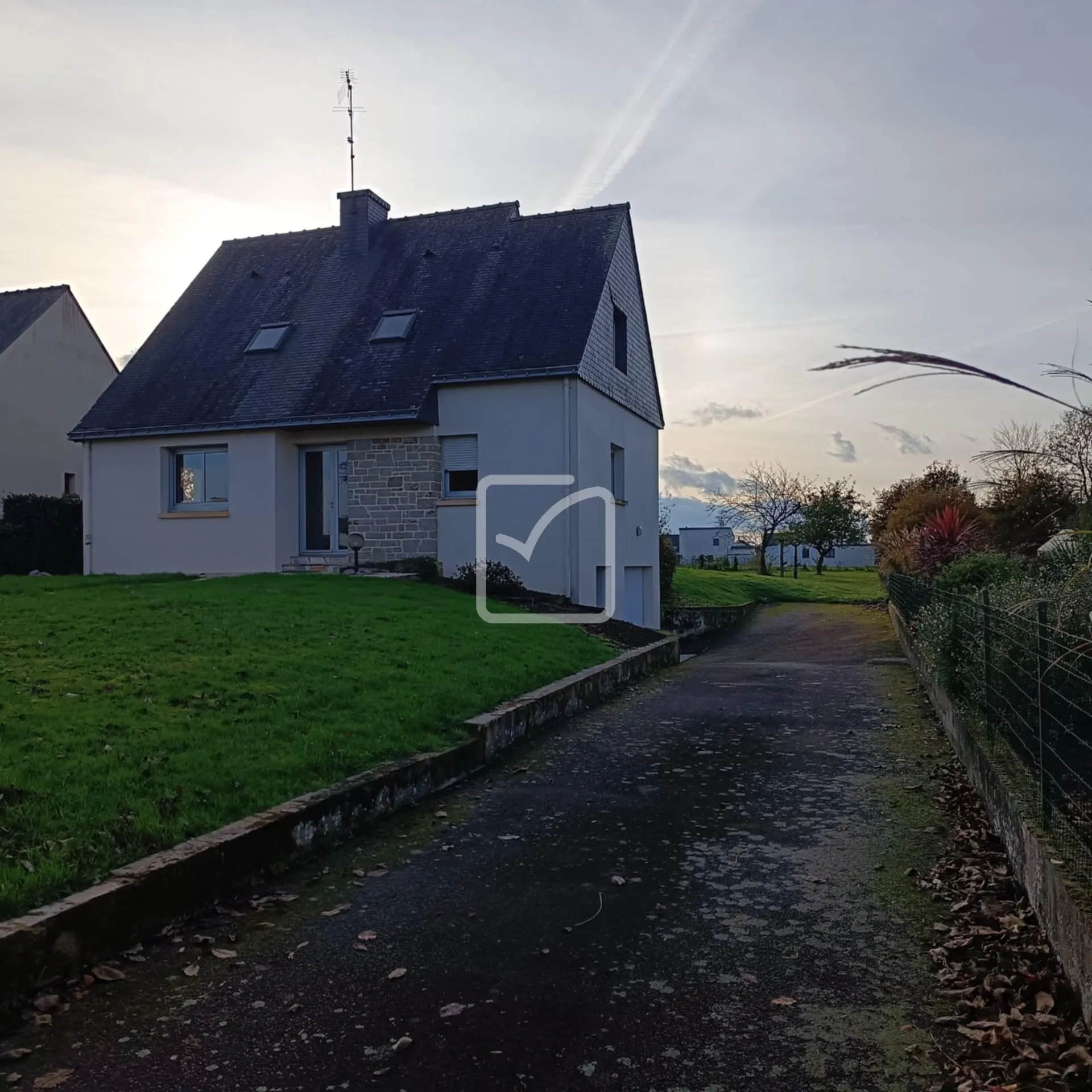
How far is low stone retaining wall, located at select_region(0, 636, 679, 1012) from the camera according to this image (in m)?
3.71

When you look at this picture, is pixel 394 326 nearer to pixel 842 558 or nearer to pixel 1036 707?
pixel 1036 707

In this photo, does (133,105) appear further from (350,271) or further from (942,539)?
(942,539)

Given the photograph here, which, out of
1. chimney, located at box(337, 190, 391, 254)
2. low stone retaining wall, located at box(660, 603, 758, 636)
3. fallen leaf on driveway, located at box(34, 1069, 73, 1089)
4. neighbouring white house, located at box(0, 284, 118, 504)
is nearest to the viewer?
fallen leaf on driveway, located at box(34, 1069, 73, 1089)

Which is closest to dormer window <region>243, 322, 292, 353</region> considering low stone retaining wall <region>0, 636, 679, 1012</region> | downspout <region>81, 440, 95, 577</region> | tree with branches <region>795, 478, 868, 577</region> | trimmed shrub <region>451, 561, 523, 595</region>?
downspout <region>81, 440, 95, 577</region>

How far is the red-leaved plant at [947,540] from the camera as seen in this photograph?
Answer: 17.6 metres

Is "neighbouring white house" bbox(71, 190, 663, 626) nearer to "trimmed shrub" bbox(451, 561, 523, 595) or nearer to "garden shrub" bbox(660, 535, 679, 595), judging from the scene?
"trimmed shrub" bbox(451, 561, 523, 595)

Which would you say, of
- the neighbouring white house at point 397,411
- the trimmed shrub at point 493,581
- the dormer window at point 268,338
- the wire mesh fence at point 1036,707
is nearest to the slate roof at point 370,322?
the neighbouring white house at point 397,411

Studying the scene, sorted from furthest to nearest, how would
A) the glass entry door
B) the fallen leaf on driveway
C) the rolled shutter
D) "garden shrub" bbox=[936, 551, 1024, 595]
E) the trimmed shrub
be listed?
the glass entry door → the rolled shutter → the trimmed shrub → "garden shrub" bbox=[936, 551, 1024, 595] → the fallen leaf on driveway

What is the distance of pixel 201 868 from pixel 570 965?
185 cm

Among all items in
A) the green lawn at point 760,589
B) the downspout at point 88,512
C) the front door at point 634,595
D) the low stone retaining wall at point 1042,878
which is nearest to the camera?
the low stone retaining wall at point 1042,878

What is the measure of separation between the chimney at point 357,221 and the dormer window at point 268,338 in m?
2.61

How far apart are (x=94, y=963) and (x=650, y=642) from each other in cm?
1200

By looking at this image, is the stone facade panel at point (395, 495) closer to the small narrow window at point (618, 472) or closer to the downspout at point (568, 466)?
the downspout at point (568, 466)

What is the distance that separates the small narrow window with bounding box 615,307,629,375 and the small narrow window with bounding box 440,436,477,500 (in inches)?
156
